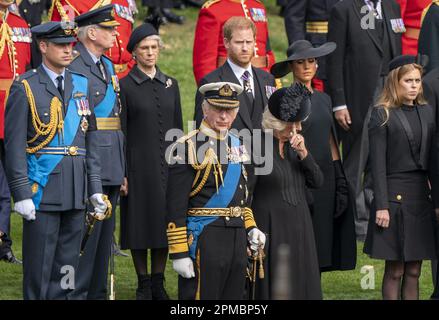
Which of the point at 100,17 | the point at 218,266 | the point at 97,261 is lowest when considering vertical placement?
the point at 97,261

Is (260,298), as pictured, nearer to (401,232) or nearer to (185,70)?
(401,232)

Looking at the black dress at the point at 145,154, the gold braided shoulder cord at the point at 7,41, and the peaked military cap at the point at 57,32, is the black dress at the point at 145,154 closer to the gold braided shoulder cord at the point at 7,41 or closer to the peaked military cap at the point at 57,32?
the gold braided shoulder cord at the point at 7,41

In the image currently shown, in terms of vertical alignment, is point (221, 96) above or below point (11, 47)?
below

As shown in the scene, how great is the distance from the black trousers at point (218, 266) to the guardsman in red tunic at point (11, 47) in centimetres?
363

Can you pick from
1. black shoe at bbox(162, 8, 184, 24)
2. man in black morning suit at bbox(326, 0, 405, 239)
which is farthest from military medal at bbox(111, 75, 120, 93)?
black shoe at bbox(162, 8, 184, 24)

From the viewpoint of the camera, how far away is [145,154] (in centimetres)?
1177

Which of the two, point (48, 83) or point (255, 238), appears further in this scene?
point (48, 83)

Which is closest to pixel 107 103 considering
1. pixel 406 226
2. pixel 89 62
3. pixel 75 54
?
pixel 89 62

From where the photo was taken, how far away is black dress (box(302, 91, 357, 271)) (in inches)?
440

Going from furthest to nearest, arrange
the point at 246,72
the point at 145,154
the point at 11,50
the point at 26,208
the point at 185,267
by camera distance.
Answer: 1. the point at 11,50
2. the point at 145,154
3. the point at 246,72
4. the point at 26,208
5. the point at 185,267

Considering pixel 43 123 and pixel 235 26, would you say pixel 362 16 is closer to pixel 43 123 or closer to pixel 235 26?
pixel 235 26

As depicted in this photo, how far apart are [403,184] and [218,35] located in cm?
246

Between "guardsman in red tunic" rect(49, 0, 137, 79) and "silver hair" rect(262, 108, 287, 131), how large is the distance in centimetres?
237

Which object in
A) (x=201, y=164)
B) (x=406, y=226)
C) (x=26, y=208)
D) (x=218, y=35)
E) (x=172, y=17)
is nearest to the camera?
(x=201, y=164)
